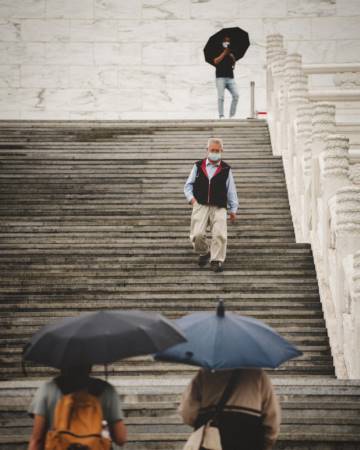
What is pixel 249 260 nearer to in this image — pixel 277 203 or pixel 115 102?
pixel 277 203

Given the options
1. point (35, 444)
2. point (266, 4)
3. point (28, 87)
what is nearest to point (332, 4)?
point (266, 4)

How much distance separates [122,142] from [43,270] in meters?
5.38

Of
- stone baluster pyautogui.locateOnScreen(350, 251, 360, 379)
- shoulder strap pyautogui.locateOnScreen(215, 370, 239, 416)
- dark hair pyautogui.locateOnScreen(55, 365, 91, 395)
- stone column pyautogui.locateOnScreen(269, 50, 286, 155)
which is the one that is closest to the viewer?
dark hair pyautogui.locateOnScreen(55, 365, 91, 395)

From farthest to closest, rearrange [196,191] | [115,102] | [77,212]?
[115,102] < [77,212] < [196,191]

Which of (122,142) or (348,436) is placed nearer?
(348,436)

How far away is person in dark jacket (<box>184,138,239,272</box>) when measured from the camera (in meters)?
11.4

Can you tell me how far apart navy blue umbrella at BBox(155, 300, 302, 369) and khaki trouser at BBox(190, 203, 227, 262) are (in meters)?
5.72

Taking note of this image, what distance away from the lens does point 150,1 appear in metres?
23.4

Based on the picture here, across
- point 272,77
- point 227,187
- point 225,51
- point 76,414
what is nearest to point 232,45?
point 225,51

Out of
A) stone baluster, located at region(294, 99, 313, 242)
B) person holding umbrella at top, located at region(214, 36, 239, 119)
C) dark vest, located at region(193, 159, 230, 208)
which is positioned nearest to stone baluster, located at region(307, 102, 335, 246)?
stone baluster, located at region(294, 99, 313, 242)

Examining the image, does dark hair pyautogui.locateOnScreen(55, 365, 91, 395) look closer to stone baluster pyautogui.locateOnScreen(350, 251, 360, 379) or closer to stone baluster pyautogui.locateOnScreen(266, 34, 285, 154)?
stone baluster pyautogui.locateOnScreen(350, 251, 360, 379)

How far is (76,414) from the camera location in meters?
5.03

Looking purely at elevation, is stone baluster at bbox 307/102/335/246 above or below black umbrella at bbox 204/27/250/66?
below

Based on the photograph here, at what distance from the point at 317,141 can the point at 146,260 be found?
260 centimetres
